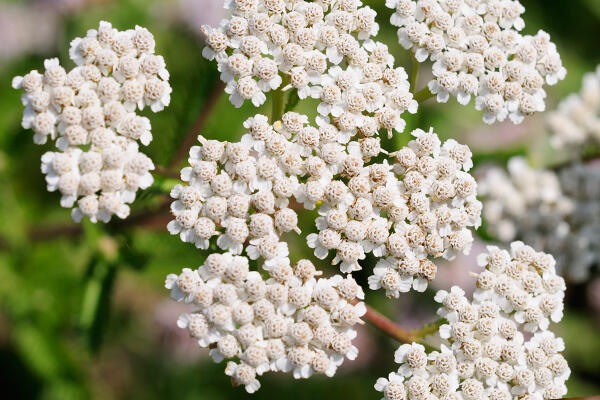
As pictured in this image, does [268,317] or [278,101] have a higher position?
[278,101]

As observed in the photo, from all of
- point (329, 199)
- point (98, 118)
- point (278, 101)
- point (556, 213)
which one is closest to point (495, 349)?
point (329, 199)

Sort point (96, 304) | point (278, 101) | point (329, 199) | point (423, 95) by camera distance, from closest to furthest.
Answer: point (329, 199)
point (278, 101)
point (423, 95)
point (96, 304)

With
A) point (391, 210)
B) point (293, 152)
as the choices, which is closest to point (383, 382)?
point (391, 210)

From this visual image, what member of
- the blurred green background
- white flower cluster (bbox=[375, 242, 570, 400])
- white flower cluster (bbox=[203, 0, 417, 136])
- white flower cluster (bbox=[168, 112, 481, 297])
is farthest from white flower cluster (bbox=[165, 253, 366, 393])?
the blurred green background

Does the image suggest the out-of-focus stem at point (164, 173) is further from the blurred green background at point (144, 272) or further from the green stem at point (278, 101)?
the blurred green background at point (144, 272)

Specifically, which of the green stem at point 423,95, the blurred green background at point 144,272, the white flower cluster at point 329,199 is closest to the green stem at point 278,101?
the white flower cluster at point 329,199

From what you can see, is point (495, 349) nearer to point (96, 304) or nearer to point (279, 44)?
point (279, 44)

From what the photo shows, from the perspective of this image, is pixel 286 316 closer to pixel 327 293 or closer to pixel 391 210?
pixel 327 293
